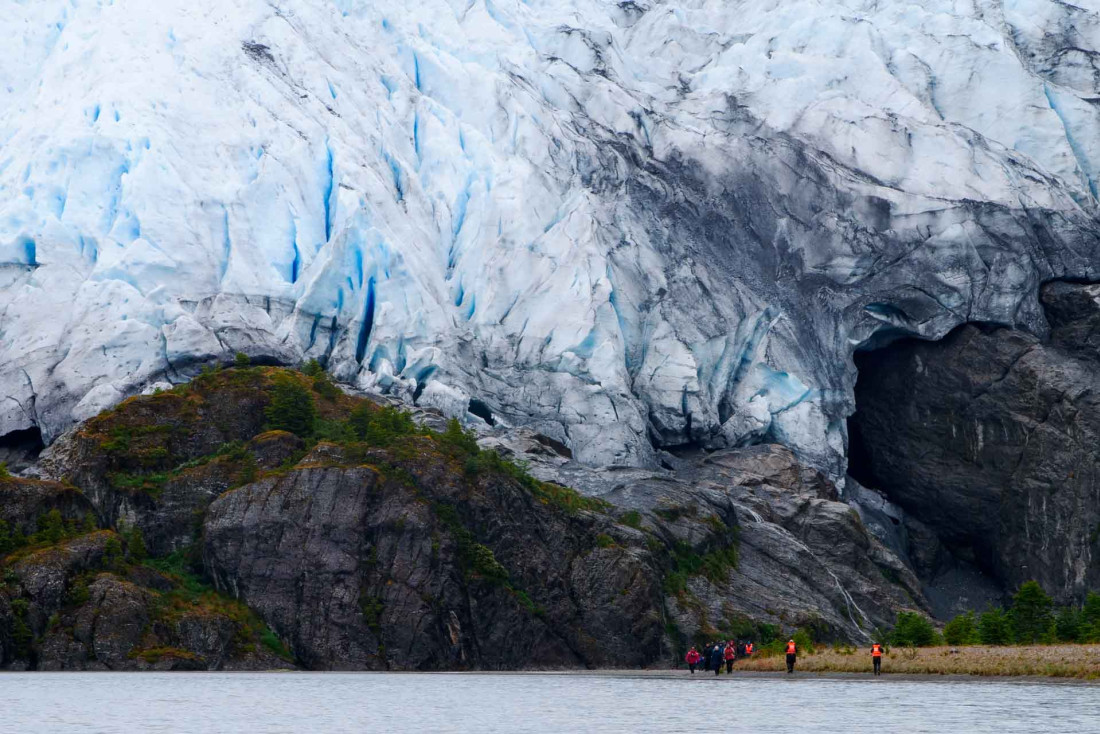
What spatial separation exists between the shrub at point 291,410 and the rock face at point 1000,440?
40.7 meters

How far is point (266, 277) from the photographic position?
77000 millimetres

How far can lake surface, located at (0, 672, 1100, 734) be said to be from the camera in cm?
2952

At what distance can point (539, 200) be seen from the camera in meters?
85.7

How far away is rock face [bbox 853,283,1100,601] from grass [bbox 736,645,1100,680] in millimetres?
33826

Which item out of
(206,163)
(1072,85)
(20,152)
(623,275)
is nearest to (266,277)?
(206,163)

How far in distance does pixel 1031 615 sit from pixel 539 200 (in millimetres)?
37828

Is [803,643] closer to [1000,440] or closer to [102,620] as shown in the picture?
[102,620]

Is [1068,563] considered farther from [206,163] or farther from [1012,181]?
[206,163]

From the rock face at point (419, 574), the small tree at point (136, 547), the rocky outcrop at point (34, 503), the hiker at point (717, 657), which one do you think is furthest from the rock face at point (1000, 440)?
the rocky outcrop at point (34, 503)

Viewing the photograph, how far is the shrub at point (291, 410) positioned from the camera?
69.1 m

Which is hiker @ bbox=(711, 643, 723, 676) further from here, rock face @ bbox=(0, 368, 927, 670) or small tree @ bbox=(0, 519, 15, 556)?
small tree @ bbox=(0, 519, 15, 556)

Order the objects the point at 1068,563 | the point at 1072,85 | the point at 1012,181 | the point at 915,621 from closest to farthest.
Answer: the point at 915,621, the point at 1068,563, the point at 1012,181, the point at 1072,85

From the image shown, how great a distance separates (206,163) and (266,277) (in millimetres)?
8315

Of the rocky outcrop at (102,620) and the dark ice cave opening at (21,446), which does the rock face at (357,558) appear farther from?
the dark ice cave opening at (21,446)
